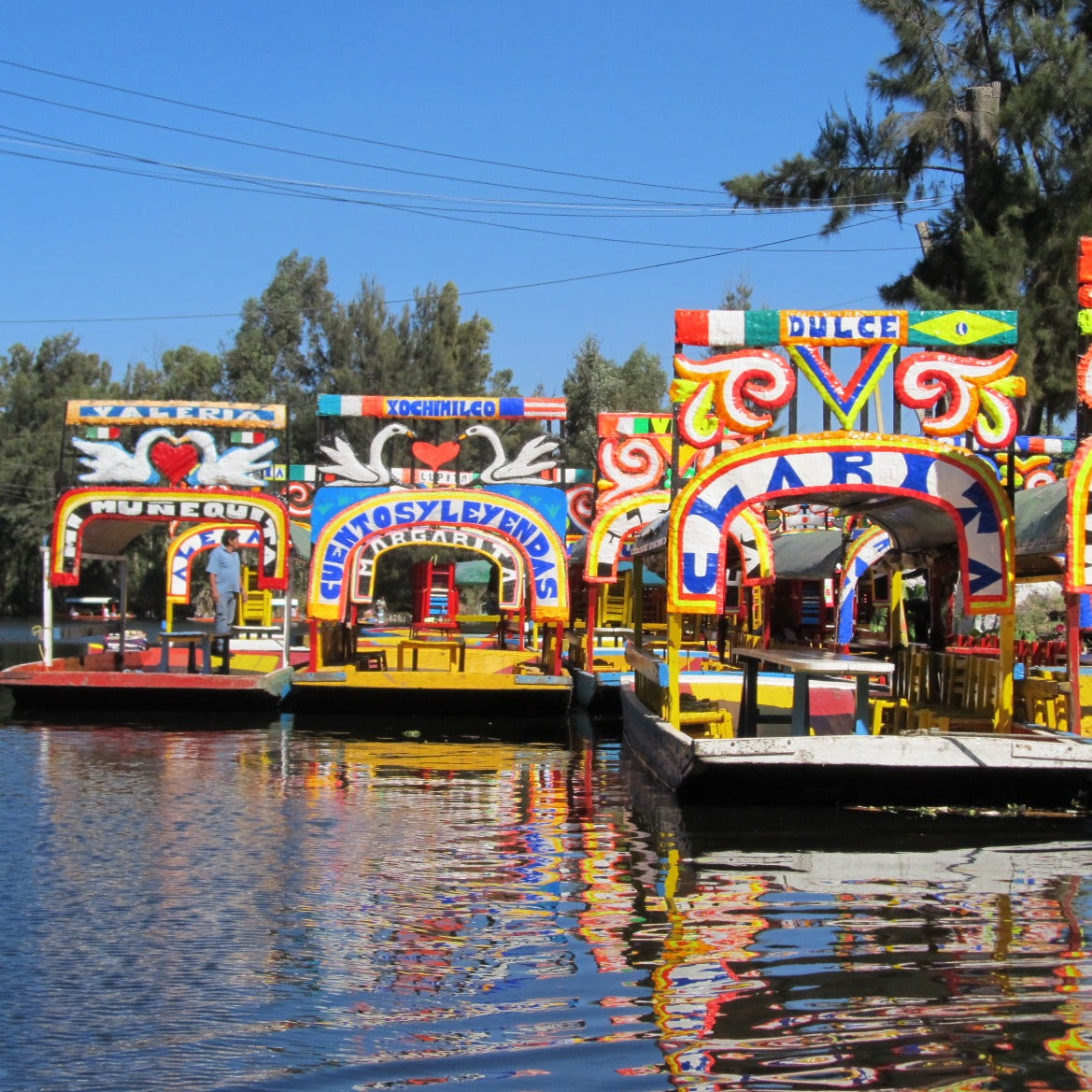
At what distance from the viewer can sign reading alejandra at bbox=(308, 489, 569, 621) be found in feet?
71.0

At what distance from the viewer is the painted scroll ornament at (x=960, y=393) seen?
46.1 feet

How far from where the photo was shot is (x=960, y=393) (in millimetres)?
14062

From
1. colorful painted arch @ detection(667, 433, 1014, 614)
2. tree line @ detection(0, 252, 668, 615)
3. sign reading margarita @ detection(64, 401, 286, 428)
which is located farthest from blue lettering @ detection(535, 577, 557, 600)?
tree line @ detection(0, 252, 668, 615)

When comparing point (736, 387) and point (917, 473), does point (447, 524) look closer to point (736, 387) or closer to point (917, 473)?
point (736, 387)

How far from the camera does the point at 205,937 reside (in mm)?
8609

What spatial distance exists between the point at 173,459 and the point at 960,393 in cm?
1268

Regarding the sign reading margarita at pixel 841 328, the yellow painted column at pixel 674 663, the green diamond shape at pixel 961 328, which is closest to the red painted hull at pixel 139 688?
the yellow painted column at pixel 674 663

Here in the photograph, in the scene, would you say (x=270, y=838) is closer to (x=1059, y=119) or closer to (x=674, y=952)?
(x=674, y=952)

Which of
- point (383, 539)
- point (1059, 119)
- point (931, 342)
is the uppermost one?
point (1059, 119)

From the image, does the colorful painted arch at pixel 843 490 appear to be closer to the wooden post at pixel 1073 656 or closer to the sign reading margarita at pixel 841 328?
the wooden post at pixel 1073 656

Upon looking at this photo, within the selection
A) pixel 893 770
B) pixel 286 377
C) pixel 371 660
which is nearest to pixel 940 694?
pixel 893 770

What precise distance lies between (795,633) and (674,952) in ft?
64.4

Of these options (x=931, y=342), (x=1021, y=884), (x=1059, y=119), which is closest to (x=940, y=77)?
(x=1059, y=119)

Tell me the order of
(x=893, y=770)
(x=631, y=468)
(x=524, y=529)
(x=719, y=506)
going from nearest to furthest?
(x=893, y=770) → (x=719, y=506) → (x=524, y=529) → (x=631, y=468)
